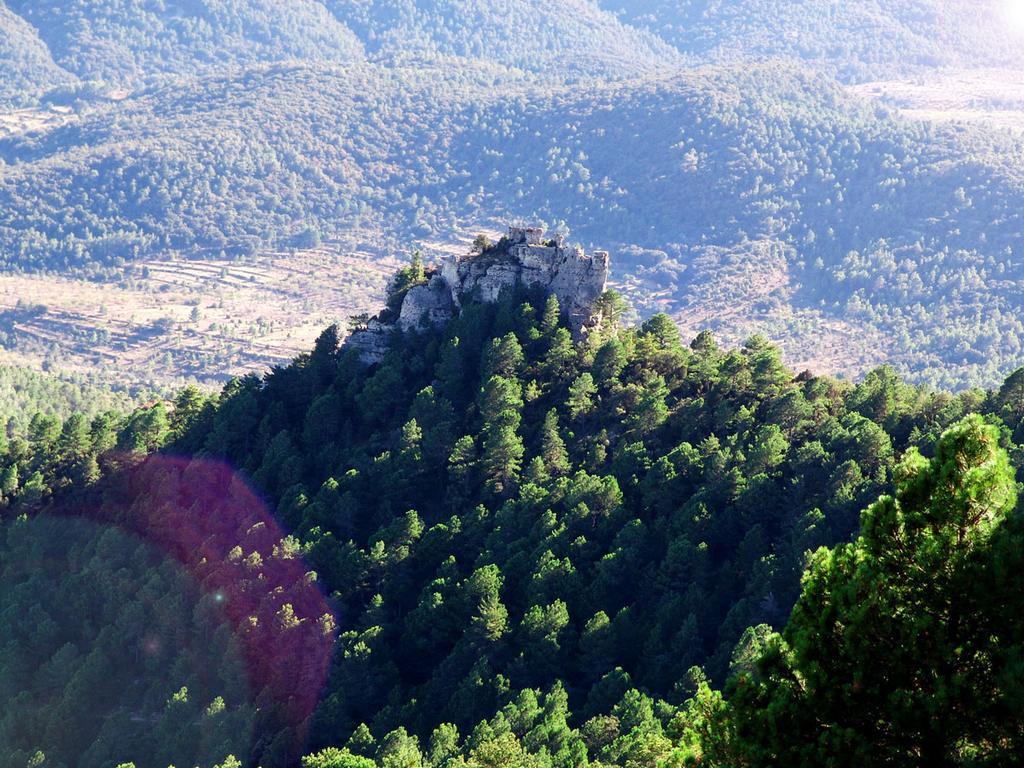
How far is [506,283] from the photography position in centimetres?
7606

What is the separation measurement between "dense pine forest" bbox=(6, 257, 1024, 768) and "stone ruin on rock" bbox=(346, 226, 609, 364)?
3.89 ft

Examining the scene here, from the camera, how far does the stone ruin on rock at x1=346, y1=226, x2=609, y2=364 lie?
7494cm

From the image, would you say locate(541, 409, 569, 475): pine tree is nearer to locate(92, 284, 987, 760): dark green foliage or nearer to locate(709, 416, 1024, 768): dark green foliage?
locate(92, 284, 987, 760): dark green foliage

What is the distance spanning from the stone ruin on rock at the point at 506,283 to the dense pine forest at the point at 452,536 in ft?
3.89

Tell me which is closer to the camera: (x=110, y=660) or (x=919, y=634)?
(x=919, y=634)

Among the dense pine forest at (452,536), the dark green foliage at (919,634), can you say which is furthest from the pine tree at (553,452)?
the dark green foliage at (919,634)

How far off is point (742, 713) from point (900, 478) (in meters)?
5.17

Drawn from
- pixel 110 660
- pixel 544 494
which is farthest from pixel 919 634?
pixel 110 660

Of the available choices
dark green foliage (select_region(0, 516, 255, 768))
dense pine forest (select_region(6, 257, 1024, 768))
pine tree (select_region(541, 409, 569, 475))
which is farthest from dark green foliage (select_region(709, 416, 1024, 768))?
pine tree (select_region(541, 409, 569, 475))

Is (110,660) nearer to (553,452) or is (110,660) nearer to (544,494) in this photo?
(544,494)

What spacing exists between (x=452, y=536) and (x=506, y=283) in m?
19.0

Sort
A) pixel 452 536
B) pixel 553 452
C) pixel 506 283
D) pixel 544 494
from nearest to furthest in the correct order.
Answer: pixel 452 536 < pixel 544 494 < pixel 553 452 < pixel 506 283

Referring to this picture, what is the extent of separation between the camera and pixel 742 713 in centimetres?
2239

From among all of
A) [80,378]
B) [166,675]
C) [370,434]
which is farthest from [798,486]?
[80,378]
